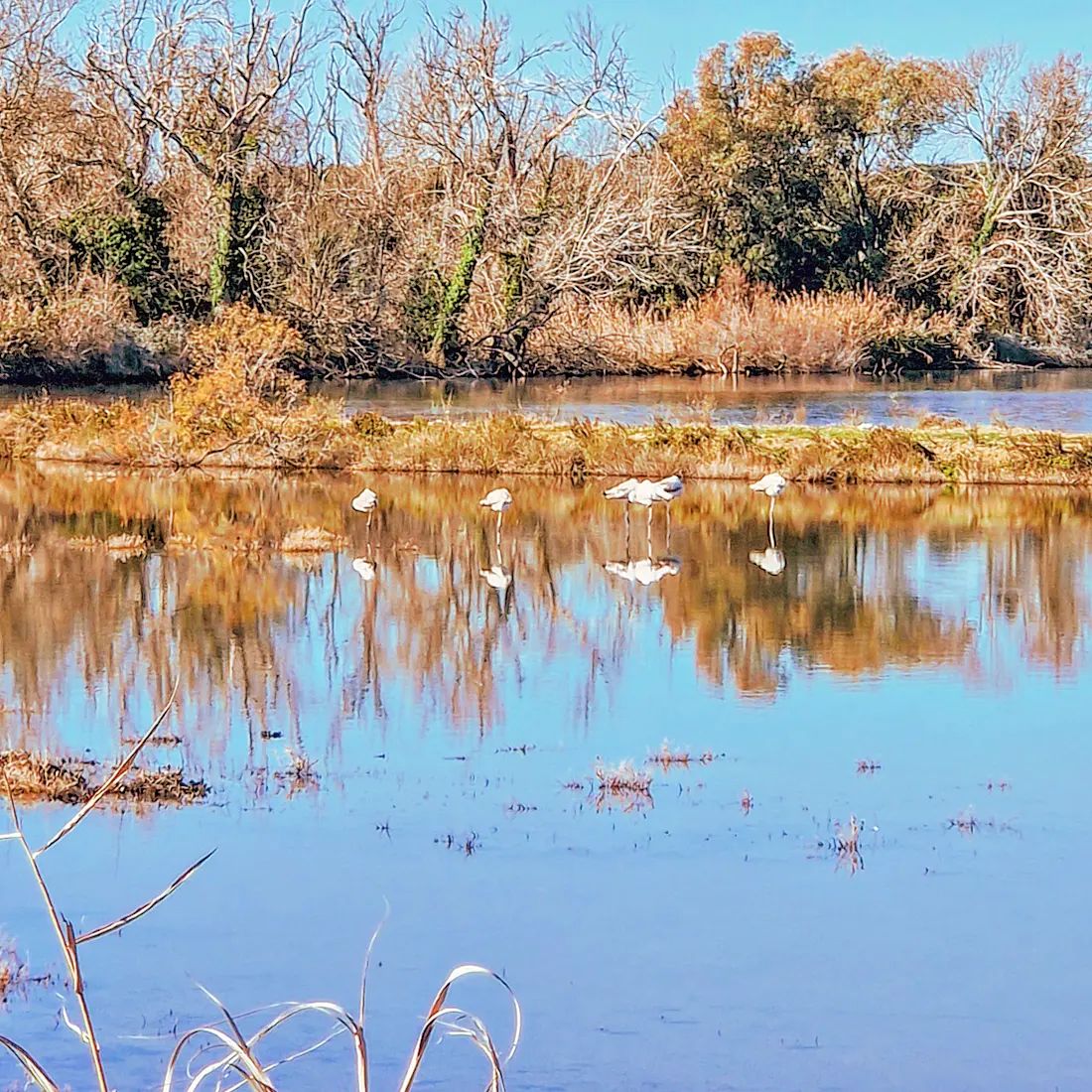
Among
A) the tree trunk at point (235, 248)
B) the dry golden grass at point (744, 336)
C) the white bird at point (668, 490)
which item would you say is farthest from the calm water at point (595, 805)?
the dry golden grass at point (744, 336)

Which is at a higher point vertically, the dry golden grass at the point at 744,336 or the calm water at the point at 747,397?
the dry golden grass at the point at 744,336

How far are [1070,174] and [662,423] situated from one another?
1177 inches

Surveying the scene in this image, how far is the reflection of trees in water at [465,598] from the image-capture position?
46.2 feet

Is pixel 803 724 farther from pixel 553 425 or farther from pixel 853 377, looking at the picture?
pixel 853 377

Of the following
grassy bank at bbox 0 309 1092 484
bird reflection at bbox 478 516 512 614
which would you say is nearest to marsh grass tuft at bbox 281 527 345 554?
bird reflection at bbox 478 516 512 614

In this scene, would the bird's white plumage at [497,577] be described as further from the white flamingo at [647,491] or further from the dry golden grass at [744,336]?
the dry golden grass at [744,336]

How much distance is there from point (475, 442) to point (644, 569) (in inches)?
407

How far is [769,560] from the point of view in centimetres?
2075

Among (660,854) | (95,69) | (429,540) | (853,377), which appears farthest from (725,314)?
(660,854)

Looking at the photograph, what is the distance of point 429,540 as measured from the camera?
2256 cm

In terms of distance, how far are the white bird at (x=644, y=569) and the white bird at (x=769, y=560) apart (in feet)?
2.85

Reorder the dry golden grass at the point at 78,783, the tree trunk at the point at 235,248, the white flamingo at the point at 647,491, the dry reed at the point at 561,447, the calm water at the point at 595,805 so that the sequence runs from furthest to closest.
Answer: the tree trunk at the point at 235,248
the dry reed at the point at 561,447
the white flamingo at the point at 647,491
the dry golden grass at the point at 78,783
the calm water at the point at 595,805

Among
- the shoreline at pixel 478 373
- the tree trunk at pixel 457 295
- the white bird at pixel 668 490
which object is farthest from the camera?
the tree trunk at pixel 457 295

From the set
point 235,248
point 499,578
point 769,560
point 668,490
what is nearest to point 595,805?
point 499,578
